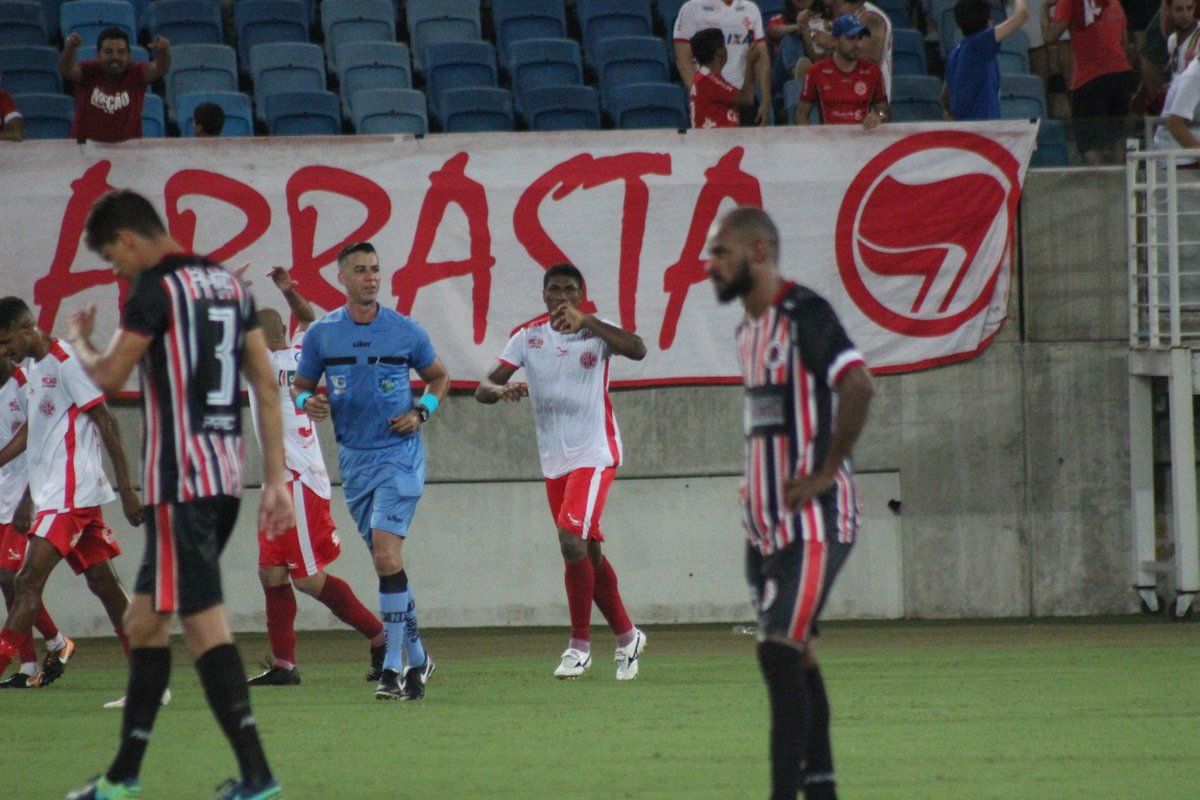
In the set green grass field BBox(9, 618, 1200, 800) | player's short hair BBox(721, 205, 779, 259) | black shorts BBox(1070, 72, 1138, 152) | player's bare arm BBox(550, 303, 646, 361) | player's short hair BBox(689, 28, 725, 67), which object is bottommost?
green grass field BBox(9, 618, 1200, 800)

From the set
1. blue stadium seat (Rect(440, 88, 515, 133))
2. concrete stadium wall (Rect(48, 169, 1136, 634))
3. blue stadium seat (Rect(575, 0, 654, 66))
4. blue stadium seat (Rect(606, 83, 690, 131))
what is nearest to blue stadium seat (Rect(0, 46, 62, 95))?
blue stadium seat (Rect(440, 88, 515, 133))

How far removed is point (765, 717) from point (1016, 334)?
6.61 meters

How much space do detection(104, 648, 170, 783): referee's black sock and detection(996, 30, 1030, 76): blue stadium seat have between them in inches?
501

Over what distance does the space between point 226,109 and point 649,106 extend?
12.5ft

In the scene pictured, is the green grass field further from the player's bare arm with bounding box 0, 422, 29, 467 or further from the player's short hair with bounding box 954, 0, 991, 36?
the player's short hair with bounding box 954, 0, 991, 36

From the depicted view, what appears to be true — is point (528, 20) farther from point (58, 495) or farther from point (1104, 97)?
point (58, 495)

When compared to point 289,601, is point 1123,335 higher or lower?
higher

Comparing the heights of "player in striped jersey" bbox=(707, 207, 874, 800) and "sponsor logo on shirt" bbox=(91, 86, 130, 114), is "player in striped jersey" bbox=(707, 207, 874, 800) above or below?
below

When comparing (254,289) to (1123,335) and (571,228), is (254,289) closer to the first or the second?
(571,228)

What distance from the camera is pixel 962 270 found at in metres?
13.3

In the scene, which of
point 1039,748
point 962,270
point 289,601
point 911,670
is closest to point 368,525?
point 289,601

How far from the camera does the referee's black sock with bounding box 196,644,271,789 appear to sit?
5289 mm

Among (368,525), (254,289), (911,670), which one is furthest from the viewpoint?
(254,289)

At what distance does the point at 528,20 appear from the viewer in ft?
53.8
